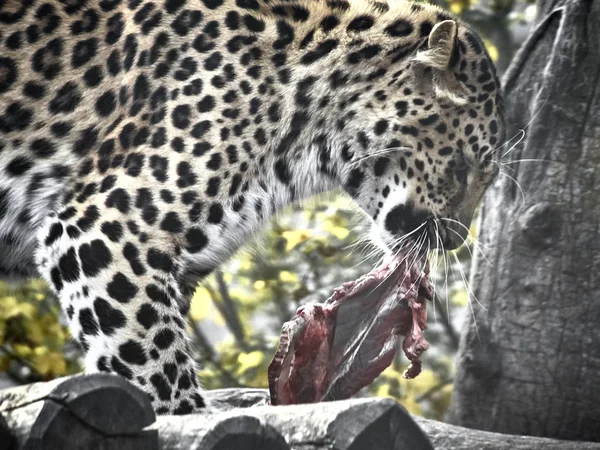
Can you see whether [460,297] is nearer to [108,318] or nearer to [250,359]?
[250,359]

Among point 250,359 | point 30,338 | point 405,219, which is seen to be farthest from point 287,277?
point 405,219

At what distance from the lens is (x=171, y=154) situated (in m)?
5.08

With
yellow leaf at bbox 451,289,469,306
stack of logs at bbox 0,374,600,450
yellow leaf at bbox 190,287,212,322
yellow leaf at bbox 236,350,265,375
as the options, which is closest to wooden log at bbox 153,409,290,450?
stack of logs at bbox 0,374,600,450

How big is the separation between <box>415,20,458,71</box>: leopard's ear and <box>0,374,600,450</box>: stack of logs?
8.92 feet

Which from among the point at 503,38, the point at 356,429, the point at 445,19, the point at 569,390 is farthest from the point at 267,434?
the point at 503,38

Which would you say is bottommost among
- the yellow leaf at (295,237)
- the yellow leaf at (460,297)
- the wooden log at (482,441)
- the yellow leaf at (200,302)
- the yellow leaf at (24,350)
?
the yellow leaf at (460,297)

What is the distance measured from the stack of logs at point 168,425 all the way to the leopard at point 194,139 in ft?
5.78

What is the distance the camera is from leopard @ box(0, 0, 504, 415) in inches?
197

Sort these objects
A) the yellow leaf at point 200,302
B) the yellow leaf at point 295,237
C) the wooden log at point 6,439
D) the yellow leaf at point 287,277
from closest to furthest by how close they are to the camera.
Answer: the wooden log at point 6,439
the yellow leaf at point 295,237
the yellow leaf at point 200,302
the yellow leaf at point 287,277

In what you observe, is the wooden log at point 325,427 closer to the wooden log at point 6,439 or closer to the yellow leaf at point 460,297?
the wooden log at point 6,439

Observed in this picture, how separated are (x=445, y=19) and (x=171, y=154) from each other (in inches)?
65.8

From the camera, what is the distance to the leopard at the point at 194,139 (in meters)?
5.00

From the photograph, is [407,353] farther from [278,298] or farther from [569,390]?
[278,298]

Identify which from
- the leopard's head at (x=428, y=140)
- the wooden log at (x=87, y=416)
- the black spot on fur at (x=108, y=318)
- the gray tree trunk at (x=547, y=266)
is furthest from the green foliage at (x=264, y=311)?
the wooden log at (x=87, y=416)
